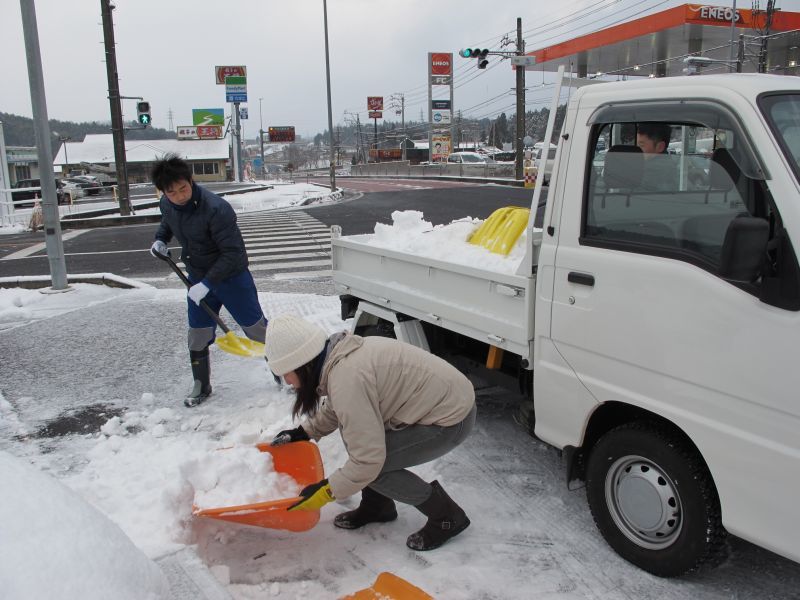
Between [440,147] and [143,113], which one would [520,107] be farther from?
[440,147]

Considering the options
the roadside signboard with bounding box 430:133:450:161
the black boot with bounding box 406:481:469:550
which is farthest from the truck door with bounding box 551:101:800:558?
the roadside signboard with bounding box 430:133:450:161

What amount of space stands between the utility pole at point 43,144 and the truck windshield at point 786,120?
8.57 metres

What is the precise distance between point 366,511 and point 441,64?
207 feet

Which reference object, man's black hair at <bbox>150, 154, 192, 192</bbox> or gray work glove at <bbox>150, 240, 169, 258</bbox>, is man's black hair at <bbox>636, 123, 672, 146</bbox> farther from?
gray work glove at <bbox>150, 240, 169, 258</bbox>

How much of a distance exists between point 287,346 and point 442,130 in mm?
58636

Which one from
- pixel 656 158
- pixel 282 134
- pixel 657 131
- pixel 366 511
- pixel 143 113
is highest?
pixel 282 134

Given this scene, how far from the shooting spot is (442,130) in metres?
59.1

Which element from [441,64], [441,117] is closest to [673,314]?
[441,117]

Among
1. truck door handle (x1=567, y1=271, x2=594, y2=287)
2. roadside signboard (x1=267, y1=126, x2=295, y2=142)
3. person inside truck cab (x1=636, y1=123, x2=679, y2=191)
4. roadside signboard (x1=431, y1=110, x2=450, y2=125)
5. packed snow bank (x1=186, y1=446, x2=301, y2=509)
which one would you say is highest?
roadside signboard (x1=267, y1=126, x2=295, y2=142)

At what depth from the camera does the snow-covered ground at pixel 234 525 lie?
7.06 feet

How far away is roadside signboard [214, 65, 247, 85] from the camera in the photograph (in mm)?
66875

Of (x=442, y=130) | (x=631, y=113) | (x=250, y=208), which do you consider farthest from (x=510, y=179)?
(x=631, y=113)

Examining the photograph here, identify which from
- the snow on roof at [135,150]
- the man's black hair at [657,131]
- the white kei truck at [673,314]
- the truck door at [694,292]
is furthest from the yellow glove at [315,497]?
the snow on roof at [135,150]

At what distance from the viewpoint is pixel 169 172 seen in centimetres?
444
